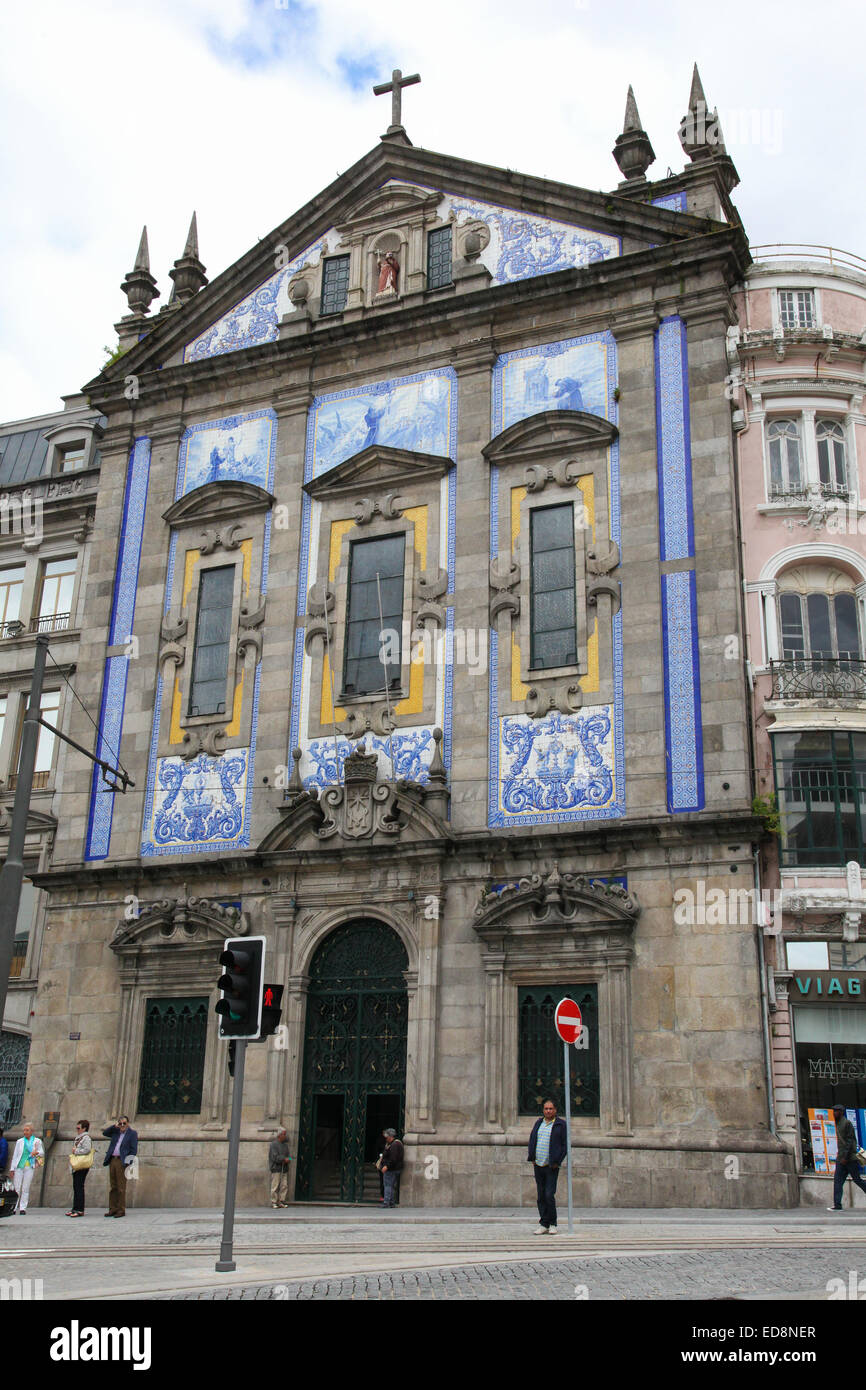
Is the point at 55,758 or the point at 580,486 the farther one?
the point at 55,758

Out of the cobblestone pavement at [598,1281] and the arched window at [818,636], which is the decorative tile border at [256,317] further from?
the cobblestone pavement at [598,1281]

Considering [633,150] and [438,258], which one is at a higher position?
[633,150]

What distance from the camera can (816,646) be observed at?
2484 centimetres

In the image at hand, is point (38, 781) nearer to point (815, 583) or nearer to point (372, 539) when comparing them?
point (372, 539)

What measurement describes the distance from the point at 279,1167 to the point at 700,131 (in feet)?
72.1

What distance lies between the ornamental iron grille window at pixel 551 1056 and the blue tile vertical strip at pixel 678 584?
12.1 ft

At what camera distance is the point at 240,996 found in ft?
42.7

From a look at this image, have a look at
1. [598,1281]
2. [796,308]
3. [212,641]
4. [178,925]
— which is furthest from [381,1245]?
[796,308]

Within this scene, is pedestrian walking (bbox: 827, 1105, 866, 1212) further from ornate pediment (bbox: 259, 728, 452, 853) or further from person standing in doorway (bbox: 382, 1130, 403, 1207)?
ornate pediment (bbox: 259, 728, 452, 853)

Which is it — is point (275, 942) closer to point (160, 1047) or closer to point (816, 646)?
point (160, 1047)
